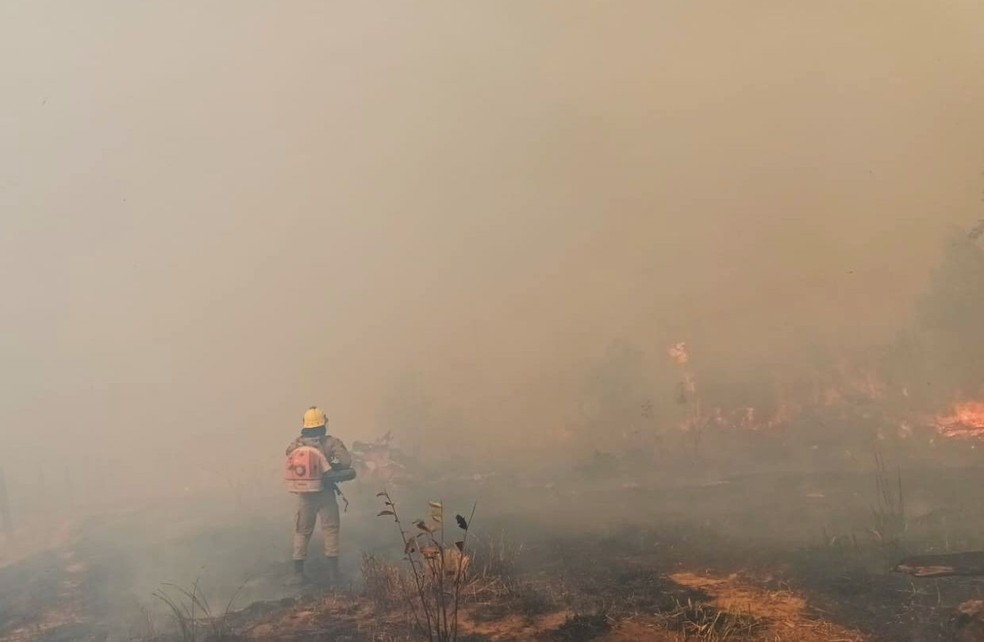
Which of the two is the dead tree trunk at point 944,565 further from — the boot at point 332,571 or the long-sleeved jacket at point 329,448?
the long-sleeved jacket at point 329,448

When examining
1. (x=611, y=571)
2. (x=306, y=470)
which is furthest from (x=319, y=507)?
(x=611, y=571)

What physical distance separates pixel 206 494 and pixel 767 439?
47.1ft

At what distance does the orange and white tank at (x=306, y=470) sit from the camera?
842cm

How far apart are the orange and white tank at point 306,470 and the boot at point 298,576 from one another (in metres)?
0.90

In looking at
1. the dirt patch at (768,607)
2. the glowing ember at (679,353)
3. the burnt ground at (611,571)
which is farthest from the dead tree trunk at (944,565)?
the glowing ember at (679,353)

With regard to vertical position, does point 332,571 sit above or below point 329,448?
below

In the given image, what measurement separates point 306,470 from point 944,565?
693 cm

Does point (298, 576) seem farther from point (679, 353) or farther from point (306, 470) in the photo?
point (679, 353)

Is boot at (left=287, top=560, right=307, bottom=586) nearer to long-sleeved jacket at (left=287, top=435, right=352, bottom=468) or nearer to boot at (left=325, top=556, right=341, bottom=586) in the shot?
boot at (left=325, top=556, right=341, bottom=586)

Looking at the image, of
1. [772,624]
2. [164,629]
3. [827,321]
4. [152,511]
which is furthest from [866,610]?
[827,321]

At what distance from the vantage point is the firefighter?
8.34 meters

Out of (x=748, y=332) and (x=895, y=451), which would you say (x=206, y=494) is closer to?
(x=895, y=451)

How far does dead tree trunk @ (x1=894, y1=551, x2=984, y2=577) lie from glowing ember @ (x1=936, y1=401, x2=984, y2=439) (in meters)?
6.75

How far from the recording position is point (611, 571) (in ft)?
22.3
